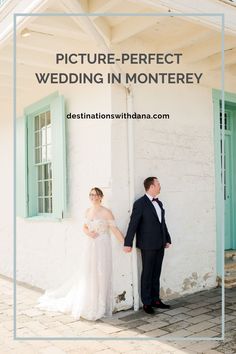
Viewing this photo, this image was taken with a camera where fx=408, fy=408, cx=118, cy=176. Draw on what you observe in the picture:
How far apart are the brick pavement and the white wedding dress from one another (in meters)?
0.15

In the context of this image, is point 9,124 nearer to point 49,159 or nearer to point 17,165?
point 17,165

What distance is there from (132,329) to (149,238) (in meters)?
1.15

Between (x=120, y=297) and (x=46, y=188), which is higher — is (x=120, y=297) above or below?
below

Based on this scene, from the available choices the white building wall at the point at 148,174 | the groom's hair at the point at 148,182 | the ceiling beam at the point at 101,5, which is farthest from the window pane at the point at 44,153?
the ceiling beam at the point at 101,5

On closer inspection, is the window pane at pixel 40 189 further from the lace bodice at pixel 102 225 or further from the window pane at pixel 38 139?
the lace bodice at pixel 102 225

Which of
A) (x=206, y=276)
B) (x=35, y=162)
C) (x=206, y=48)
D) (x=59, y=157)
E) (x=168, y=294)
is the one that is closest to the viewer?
(x=206, y=48)

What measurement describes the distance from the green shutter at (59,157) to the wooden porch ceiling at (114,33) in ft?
2.13

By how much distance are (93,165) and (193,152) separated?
159cm

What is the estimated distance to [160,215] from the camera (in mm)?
5379

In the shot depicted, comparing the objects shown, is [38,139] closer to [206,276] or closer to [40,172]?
[40,172]

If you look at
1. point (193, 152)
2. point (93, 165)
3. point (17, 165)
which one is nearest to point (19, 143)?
point (17, 165)

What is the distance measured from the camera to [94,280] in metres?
5.17

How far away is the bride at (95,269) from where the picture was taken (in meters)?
5.09

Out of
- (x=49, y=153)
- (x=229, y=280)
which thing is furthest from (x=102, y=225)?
(x=229, y=280)
